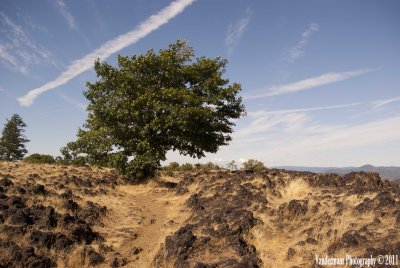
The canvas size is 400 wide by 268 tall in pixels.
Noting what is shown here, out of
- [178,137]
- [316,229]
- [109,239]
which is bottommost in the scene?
[109,239]

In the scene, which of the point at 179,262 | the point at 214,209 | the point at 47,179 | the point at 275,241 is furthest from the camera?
the point at 47,179

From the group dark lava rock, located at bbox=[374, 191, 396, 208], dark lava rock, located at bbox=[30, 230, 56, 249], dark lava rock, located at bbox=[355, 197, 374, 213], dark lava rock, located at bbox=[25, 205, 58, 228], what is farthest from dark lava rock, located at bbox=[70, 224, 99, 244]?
dark lava rock, located at bbox=[374, 191, 396, 208]

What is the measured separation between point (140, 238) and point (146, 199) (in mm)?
9701

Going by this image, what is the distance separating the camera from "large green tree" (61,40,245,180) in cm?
2883

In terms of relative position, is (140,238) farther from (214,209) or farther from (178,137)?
(178,137)

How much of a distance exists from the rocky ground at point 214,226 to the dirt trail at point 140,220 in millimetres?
55

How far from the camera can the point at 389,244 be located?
10875mm

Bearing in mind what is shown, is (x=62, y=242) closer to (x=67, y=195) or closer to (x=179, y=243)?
(x=179, y=243)

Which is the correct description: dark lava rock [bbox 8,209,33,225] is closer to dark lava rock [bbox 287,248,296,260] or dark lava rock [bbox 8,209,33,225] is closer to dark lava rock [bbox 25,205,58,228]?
dark lava rock [bbox 25,205,58,228]

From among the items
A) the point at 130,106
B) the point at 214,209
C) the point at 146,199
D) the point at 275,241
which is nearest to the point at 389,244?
the point at 275,241

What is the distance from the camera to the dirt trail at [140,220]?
14.4 metres

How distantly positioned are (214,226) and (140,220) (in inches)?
227

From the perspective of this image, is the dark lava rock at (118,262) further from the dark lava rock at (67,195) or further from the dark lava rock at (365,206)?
the dark lava rock at (365,206)

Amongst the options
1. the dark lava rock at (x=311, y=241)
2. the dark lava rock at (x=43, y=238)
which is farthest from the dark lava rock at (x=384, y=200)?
the dark lava rock at (x=43, y=238)
